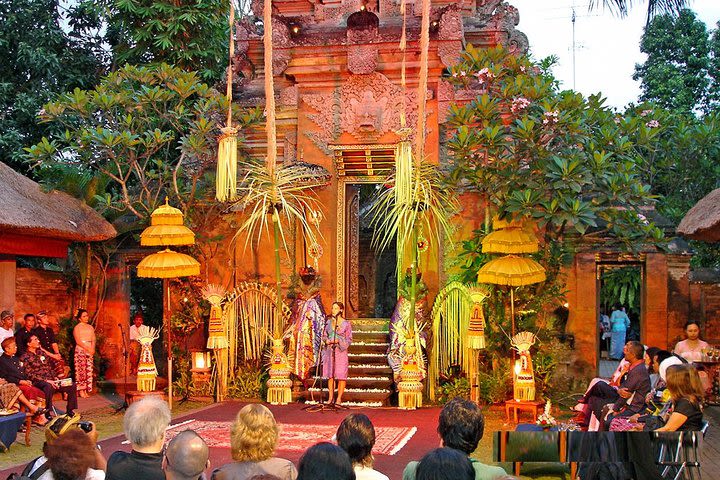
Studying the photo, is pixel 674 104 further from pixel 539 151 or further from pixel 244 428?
pixel 244 428

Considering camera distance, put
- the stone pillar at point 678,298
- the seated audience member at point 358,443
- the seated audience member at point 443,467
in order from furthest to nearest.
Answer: the stone pillar at point 678,298, the seated audience member at point 358,443, the seated audience member at point 443,467

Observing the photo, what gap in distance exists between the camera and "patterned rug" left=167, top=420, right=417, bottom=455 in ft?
26.7

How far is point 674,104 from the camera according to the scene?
17.0 metres

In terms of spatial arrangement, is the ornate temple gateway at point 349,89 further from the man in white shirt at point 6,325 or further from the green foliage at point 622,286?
the green foliage at point 622,286

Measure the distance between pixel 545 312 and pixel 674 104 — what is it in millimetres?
7871

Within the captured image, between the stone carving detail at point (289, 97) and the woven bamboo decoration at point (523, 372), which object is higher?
the stone carving detail at point (289, 97)

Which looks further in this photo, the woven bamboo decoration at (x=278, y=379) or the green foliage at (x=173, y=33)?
the green foliage at (x=173, y=33)

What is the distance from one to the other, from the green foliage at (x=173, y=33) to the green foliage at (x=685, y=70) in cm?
860

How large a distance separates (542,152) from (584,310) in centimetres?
260

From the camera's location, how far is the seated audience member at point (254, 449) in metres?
3.89

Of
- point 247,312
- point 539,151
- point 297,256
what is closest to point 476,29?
point 539,151

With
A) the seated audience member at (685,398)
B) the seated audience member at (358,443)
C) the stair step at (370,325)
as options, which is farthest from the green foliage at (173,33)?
the seated audience member at (358,443)

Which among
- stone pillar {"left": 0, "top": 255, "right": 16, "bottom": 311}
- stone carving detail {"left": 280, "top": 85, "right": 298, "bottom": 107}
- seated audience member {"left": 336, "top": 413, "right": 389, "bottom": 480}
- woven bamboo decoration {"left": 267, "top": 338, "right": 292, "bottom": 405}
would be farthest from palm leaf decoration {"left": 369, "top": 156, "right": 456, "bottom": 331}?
seated audience member {"left": 336, "top": 413, "right": 389, "bottom": 480}

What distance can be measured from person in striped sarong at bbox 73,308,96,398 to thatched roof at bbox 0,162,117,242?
3.88 ft
